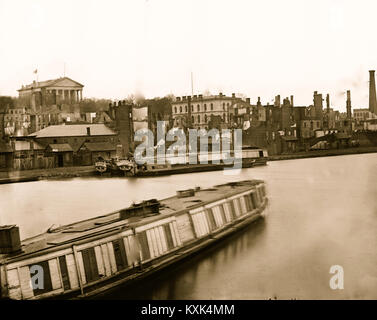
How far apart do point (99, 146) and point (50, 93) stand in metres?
1.67

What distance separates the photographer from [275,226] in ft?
27.7

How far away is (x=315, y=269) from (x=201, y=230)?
2.40 meters

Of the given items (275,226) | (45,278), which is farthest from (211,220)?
(45,278)

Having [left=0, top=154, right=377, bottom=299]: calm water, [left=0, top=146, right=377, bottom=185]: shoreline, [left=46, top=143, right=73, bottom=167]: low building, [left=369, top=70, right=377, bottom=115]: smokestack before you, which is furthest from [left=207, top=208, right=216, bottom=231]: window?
[left=369, top=70, right=377, bottom=115]: smokestack

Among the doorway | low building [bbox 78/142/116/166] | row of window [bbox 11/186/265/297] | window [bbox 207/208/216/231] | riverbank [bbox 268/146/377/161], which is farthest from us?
riverbank [bbox 268/146/377/161]

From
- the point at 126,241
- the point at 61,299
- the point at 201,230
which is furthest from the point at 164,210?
the point at 61,299

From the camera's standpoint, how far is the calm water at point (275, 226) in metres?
5.98

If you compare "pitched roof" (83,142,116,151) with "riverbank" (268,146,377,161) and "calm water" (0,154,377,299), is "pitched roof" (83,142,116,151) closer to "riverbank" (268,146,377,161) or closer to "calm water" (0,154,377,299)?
"calm water" (0,154,377,299)

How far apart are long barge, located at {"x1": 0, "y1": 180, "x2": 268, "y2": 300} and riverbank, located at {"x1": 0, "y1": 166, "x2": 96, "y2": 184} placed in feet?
4.01

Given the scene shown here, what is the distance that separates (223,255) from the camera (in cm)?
779

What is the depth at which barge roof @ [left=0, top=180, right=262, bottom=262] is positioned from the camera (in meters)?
5.73

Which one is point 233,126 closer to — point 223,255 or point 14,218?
point 223,255

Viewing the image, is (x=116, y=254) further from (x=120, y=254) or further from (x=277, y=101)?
(x=277, y=101)

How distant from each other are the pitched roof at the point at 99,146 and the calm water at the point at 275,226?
760mm
